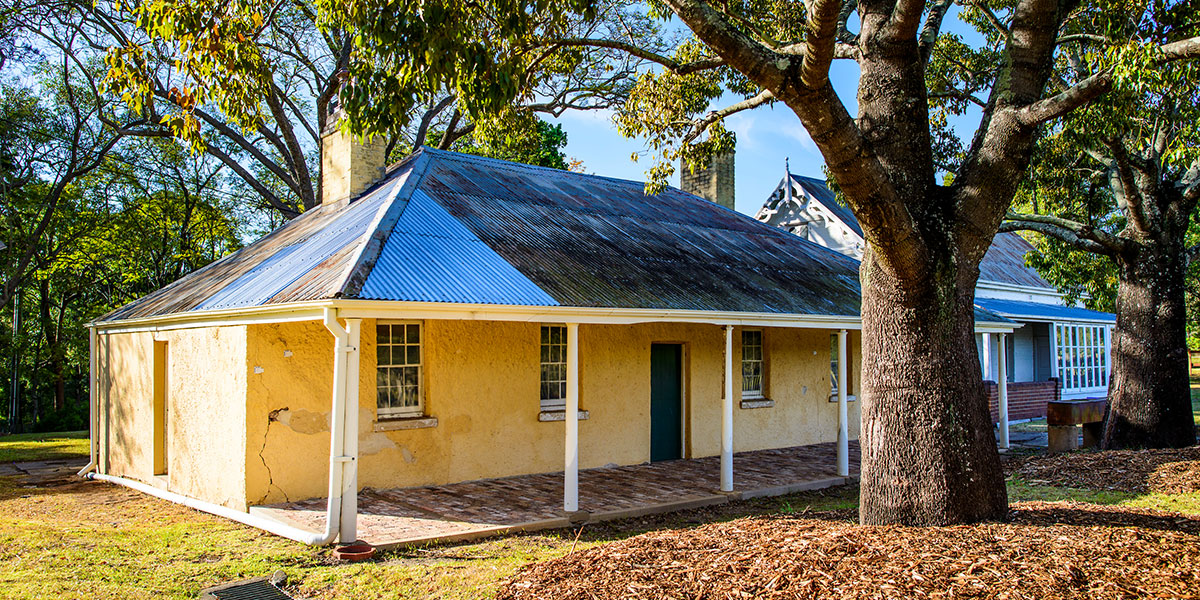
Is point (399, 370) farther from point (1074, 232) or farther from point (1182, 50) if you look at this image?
point (1074, 232)

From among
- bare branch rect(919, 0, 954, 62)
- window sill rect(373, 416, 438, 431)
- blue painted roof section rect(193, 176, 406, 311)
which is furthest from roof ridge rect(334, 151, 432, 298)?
bare branch rect(919, 0, 954, 62)

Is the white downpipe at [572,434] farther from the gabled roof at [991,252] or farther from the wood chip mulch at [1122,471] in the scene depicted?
the gabled roof at [991,252]

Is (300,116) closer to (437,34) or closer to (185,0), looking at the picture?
(185,0)

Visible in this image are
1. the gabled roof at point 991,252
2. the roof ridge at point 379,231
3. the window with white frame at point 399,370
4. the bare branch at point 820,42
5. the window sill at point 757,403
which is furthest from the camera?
the gabled roof at point 991,252

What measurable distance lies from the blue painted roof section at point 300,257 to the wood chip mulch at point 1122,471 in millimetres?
9674

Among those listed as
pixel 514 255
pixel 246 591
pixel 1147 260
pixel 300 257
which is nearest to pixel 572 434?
pixel 514 255

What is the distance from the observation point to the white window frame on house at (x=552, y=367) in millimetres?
12461

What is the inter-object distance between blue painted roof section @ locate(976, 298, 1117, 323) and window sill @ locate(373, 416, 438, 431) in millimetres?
16382

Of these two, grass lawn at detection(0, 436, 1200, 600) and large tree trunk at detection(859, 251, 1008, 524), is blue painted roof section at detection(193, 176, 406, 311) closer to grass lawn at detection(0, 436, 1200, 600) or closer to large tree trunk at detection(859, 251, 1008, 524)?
grass lawn at detection(0, 436, 1200, 600)

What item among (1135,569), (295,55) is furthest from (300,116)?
(1135,569)

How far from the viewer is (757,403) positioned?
584 inches

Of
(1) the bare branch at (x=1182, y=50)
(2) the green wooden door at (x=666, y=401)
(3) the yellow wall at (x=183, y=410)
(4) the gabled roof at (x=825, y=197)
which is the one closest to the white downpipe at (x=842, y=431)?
(2) the green wooden door at (x=666, y=401)

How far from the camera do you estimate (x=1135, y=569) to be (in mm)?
5406

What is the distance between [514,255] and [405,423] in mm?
2595
